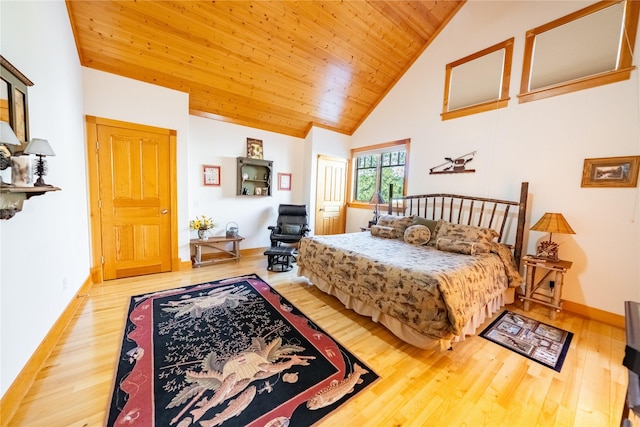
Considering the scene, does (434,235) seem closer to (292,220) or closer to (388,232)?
(388,232)

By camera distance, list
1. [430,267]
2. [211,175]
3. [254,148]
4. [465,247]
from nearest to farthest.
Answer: [430,267] → [465,247] → [211,175] → [254,148]

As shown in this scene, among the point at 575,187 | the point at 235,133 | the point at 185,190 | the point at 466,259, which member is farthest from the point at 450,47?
the point at 185,190

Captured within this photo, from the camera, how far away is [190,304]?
8.87 ft

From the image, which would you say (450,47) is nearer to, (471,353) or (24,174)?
(471,353)

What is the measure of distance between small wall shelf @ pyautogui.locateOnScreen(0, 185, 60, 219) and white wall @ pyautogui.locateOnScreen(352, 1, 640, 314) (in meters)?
4.57

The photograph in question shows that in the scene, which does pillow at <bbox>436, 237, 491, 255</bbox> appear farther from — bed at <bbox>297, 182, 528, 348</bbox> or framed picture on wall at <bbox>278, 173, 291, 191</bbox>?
framed picture on wall at <bbox>278, 173, 291, 191</bbox>

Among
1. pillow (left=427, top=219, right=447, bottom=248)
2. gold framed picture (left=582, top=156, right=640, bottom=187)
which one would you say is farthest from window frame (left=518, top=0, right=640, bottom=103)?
pillow (left=427, top=219, right=447, bottom=248)

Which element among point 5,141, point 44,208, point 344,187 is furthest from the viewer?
point 344,187

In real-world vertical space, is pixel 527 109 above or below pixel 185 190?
above

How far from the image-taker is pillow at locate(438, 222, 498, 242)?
2.96 metres

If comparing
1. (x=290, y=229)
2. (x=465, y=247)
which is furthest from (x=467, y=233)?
(x=290, y=229)

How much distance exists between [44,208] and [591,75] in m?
5.53

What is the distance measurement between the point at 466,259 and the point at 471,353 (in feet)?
2.99

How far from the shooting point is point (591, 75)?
2670 millimetres
